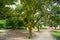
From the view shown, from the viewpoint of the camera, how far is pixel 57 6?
663 cm

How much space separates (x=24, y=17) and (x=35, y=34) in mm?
994

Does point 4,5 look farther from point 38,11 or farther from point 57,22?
point 57,22

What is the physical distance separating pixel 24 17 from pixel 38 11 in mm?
582

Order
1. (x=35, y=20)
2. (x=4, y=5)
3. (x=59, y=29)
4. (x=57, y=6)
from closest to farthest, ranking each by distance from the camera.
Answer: (x=4, y=5) < (x=57, y=6) < (x=35, y=20) < (x=59, y=29)

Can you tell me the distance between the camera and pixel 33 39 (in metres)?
6.98

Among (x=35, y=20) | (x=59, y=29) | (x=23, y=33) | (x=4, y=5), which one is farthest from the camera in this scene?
(x=59, y=29)

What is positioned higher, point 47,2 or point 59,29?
point 47,2

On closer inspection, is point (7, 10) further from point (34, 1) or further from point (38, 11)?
point (38, 11)

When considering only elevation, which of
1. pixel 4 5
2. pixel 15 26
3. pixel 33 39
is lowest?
pixel 33 39

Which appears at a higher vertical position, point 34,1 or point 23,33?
point 34,1

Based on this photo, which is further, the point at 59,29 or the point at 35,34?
the point at 59,29

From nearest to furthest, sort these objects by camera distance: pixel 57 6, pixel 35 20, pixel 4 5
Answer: pixel 4 5
pixel 57 6
pixel 35 20

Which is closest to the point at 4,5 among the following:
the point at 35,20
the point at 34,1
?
the point at 34,1

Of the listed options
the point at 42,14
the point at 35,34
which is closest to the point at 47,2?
the point at 42,14
